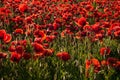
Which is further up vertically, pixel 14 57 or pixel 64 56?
pixel 14 57

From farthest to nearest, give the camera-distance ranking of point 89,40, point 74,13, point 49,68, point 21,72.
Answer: point 74,13 → point 89,40 → point 49,68 → point 21,72

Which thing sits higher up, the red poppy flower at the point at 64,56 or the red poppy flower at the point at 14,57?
the red poppy flower at the point at 14,57

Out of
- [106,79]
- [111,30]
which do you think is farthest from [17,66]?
[111,30]

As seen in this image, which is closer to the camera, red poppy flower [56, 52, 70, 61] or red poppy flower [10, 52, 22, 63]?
red poppy flower [10, 52, 22, 63]

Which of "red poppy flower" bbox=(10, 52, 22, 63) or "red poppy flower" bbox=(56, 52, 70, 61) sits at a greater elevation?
"red poppy flower" bbox=(10, 52, 22, 63)

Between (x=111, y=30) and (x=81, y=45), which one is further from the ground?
(x=111, y=30)

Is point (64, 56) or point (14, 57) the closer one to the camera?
point (14, 57)

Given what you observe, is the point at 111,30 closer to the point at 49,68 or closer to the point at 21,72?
the point at 49,68

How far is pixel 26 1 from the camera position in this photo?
26.5 ft

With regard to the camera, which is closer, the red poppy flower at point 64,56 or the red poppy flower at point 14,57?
the red poppy flower at point 14,57

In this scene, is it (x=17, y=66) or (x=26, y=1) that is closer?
(x=17, y=66)

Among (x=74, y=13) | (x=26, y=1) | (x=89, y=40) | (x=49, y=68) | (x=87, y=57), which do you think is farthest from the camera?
Result: (x=26, y=1)

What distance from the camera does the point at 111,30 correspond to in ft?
15.0

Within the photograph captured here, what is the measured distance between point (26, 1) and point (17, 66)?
451 cm
